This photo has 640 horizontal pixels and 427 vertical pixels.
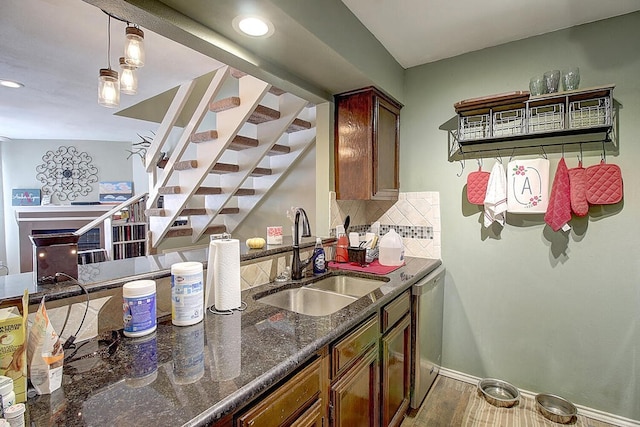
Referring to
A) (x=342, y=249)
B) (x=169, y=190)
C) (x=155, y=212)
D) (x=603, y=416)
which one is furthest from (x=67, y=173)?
(x=603, y=416)

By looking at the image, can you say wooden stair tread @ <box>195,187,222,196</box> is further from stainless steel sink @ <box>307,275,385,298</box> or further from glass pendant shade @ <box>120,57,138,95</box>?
stainless steel sink @ <box>307,275,385,298</box>

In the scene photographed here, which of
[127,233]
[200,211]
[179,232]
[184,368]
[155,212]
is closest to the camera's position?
[184,368]

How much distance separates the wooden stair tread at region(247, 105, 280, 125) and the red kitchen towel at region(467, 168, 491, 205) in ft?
5.59

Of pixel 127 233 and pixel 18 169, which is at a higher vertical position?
pixel 18 169

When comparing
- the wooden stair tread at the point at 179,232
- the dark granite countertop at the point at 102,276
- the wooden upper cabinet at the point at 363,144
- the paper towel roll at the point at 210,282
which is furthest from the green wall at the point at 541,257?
the wooden stair tread at the point at 179,232

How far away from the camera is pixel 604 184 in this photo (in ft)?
5.84

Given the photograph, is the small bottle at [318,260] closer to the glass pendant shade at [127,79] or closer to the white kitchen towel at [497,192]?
the white kitchen towel at [497,192]

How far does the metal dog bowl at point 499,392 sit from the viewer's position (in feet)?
6.52

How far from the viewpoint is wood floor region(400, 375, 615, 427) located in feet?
6.08

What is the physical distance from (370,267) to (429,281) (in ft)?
1.20

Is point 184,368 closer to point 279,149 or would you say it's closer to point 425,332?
point 425,332

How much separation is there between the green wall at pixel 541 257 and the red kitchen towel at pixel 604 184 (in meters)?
0.07

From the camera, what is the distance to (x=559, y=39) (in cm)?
194

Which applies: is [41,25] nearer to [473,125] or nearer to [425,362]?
[473,125]
